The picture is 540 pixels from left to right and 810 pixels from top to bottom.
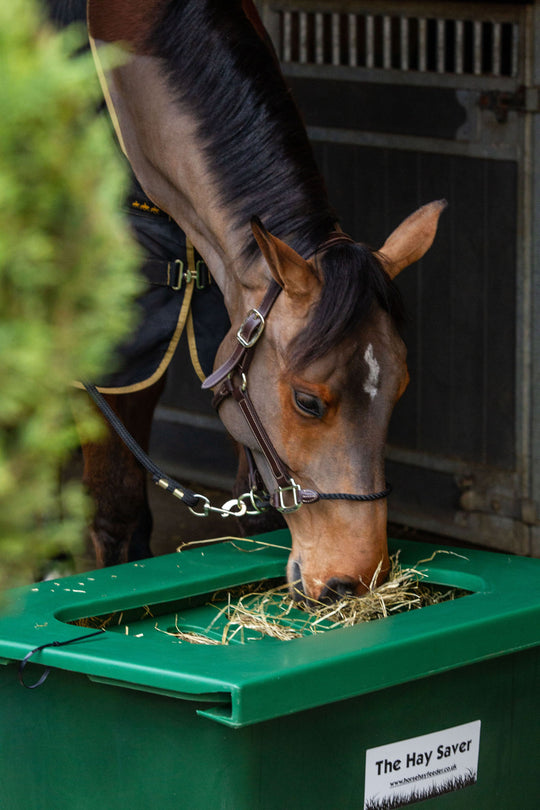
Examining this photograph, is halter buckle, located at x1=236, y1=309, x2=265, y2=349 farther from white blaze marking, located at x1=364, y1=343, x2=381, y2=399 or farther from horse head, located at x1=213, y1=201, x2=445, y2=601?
white blaze marking, located at x1=364, y1=343, x2=381, y2=399

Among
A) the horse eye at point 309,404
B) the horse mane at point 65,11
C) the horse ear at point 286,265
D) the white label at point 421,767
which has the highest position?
the horse mane at point 65,11

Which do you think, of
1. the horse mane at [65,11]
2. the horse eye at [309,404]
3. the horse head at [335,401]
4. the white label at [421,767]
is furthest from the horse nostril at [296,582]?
the horse mane at [65,11]

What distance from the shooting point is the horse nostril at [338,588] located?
2.13 metres

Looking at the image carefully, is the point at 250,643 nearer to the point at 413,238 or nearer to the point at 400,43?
the point at 413,238

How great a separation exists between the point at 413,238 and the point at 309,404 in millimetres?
547

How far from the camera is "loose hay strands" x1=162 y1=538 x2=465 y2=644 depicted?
193 cm

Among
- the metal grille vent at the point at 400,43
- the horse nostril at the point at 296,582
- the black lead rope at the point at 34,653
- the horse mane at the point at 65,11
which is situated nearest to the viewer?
the black lead rope at the point at 34,653

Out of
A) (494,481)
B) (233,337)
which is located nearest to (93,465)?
(233,337)

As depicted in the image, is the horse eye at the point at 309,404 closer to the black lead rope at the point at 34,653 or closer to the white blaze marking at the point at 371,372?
the white blaze marking at the point at 371,372

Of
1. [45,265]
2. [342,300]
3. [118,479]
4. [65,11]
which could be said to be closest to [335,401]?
[342,300]

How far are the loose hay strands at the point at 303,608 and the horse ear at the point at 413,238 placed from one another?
666 mm

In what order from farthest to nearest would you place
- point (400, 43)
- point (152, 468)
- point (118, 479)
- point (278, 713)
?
point (400, 43), point (118, 479), point (152, 468), point (278, 713)

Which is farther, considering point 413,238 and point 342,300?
point 413,238

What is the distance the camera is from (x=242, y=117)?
2490 mm
